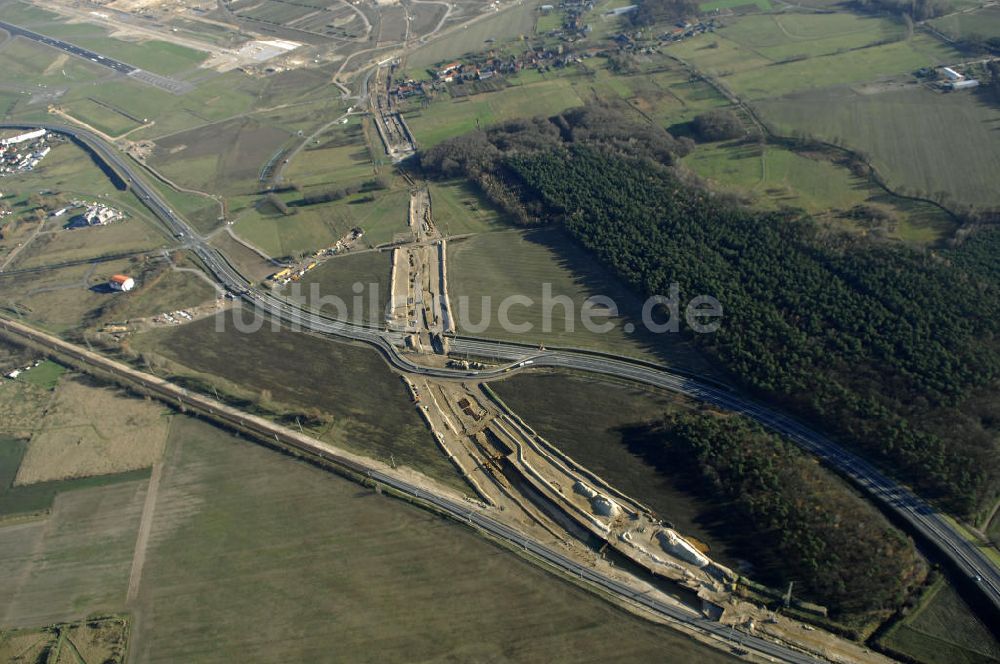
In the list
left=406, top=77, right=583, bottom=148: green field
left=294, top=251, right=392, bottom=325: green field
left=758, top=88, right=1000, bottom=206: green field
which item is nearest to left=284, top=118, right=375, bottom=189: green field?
left=406, top=77, right=583, bottom=148: green field

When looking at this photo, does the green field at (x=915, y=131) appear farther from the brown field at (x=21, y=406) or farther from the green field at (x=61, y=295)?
the brown field at (x=21, y=406)

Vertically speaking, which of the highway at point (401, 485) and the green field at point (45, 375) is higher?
the green field at point (45, 375)

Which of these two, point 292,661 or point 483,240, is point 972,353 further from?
point 292,661

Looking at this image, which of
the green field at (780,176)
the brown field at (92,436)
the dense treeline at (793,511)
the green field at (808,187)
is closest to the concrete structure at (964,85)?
the green field at (808,187)

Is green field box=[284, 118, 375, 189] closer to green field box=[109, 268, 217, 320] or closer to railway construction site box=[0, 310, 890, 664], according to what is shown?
green field box=[109, 268, 217, 320]

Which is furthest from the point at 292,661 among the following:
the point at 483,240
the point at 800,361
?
the point at 483,240

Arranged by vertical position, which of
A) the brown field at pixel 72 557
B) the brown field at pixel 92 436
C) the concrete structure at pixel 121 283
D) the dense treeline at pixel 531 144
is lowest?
the brown field at pixel 72 557
